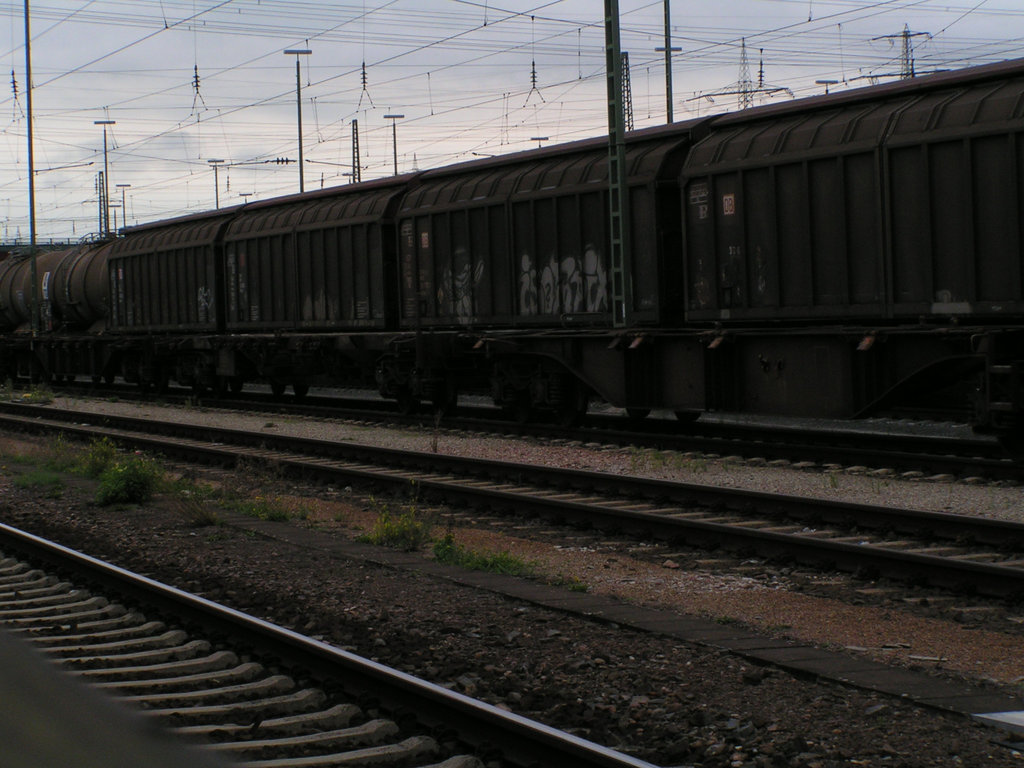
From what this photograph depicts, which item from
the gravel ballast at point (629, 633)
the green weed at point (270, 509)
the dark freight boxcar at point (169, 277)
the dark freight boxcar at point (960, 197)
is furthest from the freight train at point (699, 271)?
the green weed at point (270, 509)

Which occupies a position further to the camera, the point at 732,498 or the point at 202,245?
the point at 202,245

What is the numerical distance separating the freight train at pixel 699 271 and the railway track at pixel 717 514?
3114mm

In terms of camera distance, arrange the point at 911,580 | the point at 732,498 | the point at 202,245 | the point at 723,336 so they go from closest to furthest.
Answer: the point at 911,580, the point at 732,498, the point at 723,336, the point at 202,245

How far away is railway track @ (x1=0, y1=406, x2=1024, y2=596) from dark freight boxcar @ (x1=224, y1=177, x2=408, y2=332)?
6.02 meters

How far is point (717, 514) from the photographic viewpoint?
9.83 meters

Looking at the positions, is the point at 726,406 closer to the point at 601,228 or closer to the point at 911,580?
the point at 601,228

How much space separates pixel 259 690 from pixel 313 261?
57.8 ft

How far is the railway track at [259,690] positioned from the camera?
433cm

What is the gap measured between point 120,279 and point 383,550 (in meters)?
23.6

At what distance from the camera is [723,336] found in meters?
14.0

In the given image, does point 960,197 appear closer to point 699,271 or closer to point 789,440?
point 699,271

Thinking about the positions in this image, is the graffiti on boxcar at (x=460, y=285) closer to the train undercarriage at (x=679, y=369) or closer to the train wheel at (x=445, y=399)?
the train undercarriage at (x=679, y=369)

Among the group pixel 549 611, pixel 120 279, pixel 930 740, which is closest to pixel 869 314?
pixel 549 611

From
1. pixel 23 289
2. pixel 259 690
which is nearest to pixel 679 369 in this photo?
pixel 259 690
